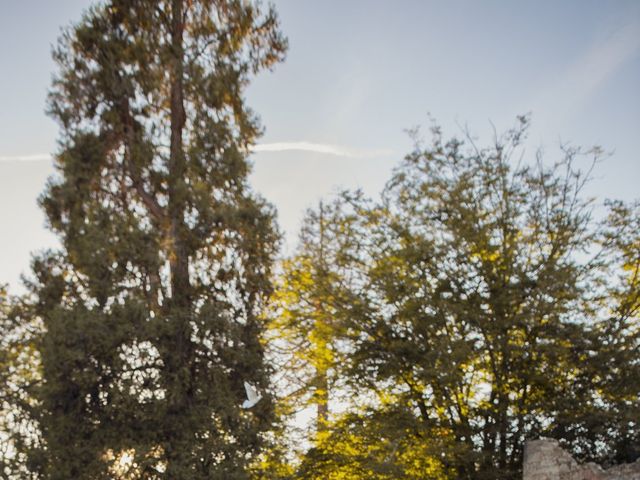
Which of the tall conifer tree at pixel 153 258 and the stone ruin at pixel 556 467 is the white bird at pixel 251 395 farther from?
the stone ruin at pixel 556 467

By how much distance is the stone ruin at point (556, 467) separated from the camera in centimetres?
786

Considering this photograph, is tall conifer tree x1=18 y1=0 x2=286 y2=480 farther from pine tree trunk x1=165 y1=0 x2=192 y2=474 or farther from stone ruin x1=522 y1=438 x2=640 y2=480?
stone ruin x1=522 y1=438 x2=640 y2=480

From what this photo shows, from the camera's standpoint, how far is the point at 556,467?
835 cm

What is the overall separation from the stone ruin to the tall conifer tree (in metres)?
3.88

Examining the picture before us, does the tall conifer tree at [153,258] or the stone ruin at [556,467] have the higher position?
the tall conifer tree at [153,258]

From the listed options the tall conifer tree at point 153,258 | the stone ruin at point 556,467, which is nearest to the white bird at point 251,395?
the tall conifer tree at point 153,258

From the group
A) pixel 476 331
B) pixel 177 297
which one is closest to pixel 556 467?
pixel 476 331

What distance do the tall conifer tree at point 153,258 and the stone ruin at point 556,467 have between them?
3.88m

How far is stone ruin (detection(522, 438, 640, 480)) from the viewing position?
7.86 metres

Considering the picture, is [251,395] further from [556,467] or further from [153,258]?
[556,467]

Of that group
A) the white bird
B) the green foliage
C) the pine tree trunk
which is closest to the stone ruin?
the green foliage

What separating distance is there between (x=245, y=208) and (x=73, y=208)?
2.79 m

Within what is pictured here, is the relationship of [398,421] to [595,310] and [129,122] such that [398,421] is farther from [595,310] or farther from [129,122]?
[129,122]

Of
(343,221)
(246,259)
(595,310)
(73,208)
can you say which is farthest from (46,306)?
(595,310)
